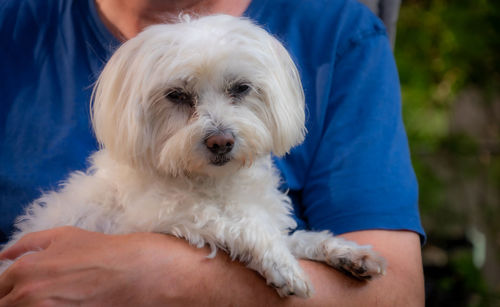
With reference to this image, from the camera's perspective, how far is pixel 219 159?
1309 mm

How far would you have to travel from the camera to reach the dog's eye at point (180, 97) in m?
1.36

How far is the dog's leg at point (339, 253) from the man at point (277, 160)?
0.03 meters

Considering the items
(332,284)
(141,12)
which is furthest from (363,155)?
(141,12)

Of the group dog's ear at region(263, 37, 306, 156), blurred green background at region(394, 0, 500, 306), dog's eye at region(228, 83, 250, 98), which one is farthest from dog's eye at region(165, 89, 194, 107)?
blurred green background at region(394, 0, 500, 306)

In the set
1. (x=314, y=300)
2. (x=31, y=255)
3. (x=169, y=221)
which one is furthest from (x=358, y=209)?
(x=31, y=255)

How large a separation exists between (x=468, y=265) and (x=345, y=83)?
205cm

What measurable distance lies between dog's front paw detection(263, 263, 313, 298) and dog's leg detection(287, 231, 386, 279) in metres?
0.15

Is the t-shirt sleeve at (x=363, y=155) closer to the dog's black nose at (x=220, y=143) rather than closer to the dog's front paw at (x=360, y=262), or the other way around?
the dog's front paw at (x=360, y=262)

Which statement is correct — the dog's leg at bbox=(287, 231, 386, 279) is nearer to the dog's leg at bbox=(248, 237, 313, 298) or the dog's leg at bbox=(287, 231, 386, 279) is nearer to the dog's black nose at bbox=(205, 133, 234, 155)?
the dog's leg at bbox=(248, 237, 313, 298)

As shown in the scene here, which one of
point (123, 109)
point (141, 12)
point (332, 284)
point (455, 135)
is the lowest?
point (455, 135)

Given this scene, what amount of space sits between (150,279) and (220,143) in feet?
1.22

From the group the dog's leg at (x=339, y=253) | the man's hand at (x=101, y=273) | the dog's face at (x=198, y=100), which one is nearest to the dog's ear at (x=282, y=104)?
the dog's face at (x=198, y=100)

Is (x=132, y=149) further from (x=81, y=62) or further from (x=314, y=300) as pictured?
(x=314, y=300)

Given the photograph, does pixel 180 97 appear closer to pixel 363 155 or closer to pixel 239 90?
pixel 239 90
